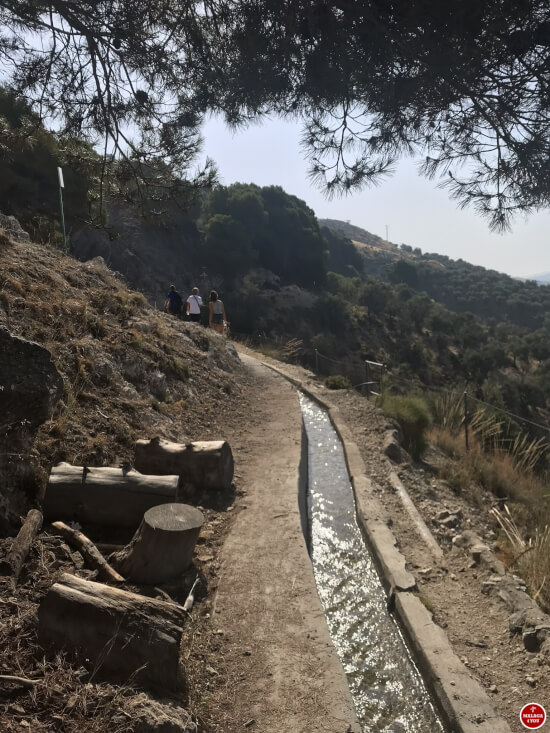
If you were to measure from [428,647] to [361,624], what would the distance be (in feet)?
2.19

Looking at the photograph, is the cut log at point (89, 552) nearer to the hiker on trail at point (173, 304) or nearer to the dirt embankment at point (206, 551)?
the dirt embankment at point (206, 551)

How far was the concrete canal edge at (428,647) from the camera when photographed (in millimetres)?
3045

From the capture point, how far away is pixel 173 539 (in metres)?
3.83

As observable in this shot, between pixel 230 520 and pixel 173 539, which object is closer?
pixel 173 539

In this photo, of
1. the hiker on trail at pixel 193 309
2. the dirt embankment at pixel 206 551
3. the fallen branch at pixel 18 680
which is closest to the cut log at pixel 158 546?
the dirt embankment at pixel 206 551

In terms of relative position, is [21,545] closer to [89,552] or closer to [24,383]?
[89,552]

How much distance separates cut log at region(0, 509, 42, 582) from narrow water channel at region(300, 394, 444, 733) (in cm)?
237

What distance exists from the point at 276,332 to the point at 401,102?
103 feet

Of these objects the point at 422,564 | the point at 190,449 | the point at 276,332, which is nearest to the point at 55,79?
the point at 190,449

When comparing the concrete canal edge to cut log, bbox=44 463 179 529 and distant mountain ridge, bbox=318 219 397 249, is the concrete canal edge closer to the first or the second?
cut log, bbox=44 463 179 529

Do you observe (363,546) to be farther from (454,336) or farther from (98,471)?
(454,336)

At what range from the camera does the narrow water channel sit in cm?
329

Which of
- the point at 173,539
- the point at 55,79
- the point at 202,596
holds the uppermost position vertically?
the point at 55,79

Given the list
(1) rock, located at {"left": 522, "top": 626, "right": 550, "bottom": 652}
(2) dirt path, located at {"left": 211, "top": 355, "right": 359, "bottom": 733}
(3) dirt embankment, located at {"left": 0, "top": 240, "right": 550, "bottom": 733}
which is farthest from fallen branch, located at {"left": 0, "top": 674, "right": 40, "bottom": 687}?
(1) rock, located at {"left": 522, "top": 626, "right": 550, "bottom": 652}
